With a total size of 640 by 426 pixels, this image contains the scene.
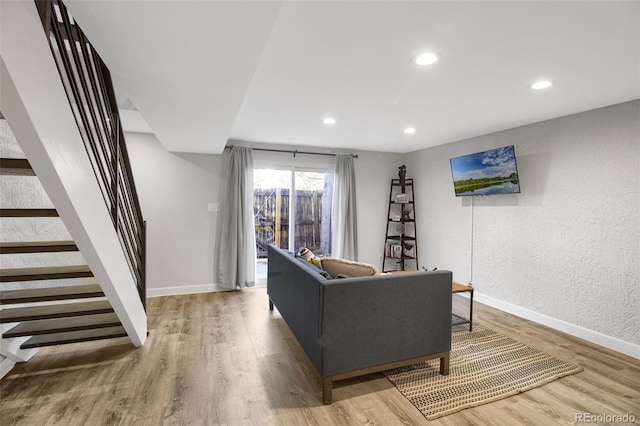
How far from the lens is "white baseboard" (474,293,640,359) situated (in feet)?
9.11

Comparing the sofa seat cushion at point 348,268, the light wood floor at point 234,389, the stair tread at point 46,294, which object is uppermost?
the sofa seat cushion at point 348,268

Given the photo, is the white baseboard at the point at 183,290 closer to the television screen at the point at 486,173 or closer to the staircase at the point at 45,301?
the staircase at the point at 45,301

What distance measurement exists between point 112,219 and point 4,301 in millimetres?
836

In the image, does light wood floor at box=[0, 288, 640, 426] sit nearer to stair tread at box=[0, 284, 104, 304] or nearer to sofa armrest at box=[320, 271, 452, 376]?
sofa armrest at box=[320, 271, 452, 376]

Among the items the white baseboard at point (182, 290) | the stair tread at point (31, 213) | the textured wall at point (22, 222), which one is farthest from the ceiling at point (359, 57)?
the white baseboard at point (182, 290)

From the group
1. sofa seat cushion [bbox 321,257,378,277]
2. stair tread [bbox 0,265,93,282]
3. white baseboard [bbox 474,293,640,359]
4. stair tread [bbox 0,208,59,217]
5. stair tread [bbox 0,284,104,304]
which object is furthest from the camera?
white baseboard [bbox 474,293,640,359]

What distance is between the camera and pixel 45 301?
2070 mm

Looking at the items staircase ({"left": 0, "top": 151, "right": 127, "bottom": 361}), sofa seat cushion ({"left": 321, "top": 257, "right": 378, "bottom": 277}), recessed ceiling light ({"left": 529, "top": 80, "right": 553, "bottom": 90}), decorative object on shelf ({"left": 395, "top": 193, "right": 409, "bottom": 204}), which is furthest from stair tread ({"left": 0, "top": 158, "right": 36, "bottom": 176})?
decorative object on shelf ({"left": 395, "top": 193, "right": 409, "bottom": 204})

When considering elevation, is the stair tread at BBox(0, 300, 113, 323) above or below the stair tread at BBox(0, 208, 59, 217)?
below

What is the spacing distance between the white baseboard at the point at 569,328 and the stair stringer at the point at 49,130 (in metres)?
4.16

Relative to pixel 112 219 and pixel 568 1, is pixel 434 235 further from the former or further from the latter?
pixel 112 219

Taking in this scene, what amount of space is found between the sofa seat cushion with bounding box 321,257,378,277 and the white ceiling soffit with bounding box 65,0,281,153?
1.51 meters

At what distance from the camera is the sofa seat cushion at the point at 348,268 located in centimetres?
242

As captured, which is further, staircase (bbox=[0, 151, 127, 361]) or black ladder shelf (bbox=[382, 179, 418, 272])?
black ladder shelf (bbox=[382, 179, 418, 272])
